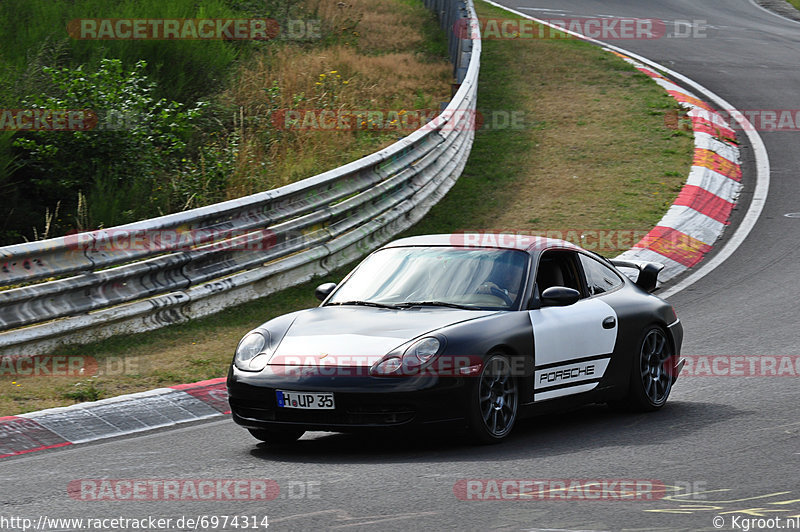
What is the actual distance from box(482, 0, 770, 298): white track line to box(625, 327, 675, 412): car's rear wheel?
386cm

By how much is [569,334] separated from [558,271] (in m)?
0.63

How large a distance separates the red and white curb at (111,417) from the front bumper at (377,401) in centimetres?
143

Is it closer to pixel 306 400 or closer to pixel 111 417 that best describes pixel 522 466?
pixel 306 400

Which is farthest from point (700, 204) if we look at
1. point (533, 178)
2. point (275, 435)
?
point (275, 435)

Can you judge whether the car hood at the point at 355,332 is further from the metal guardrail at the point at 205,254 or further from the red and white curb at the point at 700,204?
the red and white curb at the point at 700,204

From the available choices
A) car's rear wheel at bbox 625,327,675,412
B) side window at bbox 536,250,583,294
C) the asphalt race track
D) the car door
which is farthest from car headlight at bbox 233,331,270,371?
car's rear wheel at bbox 625,327,675,412

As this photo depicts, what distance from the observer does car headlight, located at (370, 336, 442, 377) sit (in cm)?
641

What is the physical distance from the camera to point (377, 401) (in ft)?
20.9

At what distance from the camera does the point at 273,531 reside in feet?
15.9

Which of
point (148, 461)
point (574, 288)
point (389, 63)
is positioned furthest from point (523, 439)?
point (389, 63)

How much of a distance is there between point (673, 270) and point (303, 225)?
4.70 metres

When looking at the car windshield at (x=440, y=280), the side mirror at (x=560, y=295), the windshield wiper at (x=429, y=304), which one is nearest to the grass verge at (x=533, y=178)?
the car windshield at (x=440, y=280)

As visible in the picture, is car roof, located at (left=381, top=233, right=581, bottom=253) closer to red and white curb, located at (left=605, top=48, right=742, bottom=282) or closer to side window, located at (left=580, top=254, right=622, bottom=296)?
side window, located at (left=580, top=254, right=622, bottom=296)

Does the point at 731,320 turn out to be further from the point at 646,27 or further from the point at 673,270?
the point at 646,27
